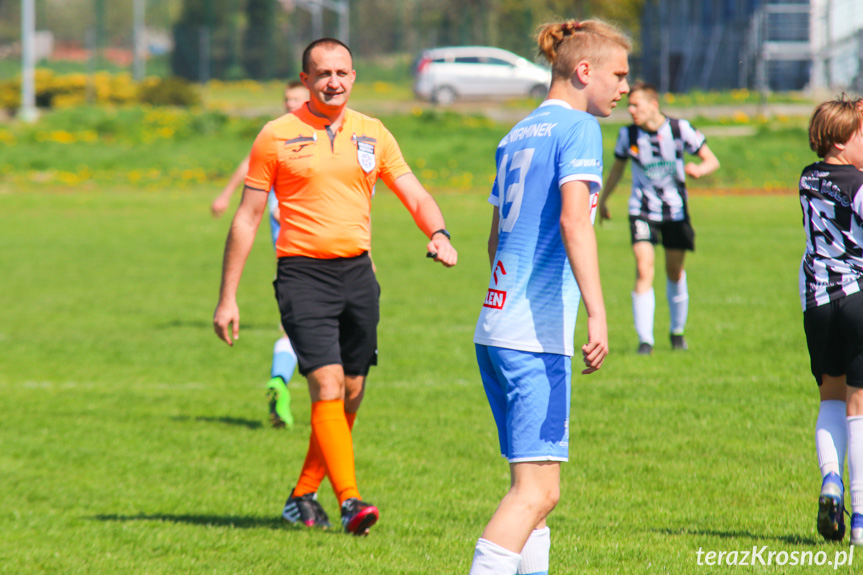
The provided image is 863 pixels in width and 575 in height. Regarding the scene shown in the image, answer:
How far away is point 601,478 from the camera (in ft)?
18.7

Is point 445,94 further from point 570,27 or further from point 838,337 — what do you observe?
point 570,27

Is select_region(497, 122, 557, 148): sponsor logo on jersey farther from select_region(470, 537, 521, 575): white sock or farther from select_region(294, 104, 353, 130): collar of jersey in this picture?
select_region(294, 104, 353, 130): collar of jersey

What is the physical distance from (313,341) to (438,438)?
2.13 m

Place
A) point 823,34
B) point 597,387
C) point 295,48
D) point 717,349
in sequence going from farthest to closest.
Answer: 1. point 295,48
2. point 823,34
3. point 717,349
4. point 597,387

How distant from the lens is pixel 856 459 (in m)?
4.41

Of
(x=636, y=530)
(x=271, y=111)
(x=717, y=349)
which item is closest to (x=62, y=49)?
(x=271, y=111)

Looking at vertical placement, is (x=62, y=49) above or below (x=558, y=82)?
above

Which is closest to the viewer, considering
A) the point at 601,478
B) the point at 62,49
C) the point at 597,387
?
the point at 601,478

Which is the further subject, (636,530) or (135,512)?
(135,512)

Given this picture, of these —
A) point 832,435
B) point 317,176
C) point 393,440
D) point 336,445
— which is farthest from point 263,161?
point 832,435

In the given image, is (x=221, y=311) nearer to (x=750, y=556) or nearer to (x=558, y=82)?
(x=558, y=82)

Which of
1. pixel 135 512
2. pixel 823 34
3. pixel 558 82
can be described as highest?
pixel 823 34

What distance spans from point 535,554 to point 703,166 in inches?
237

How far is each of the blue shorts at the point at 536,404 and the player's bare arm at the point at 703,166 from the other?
5332 mm
